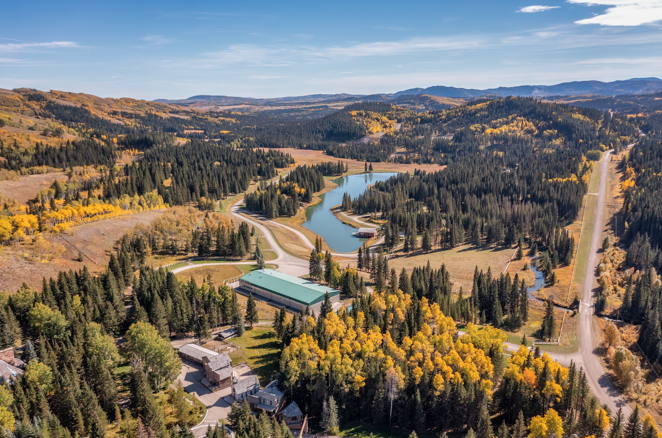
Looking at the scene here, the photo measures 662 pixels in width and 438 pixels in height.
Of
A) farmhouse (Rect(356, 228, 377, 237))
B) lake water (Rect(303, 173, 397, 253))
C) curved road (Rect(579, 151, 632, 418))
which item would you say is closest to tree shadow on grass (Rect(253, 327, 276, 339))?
curved road (Rect(579, 151, 632, 418))

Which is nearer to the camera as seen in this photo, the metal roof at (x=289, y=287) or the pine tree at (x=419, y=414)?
the pine tree at (x=419, y=414)

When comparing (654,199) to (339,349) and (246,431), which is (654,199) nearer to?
(339,349)

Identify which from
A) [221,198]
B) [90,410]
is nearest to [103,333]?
[90,410]

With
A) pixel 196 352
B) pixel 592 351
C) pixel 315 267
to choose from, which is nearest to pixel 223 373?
pixel 196 352

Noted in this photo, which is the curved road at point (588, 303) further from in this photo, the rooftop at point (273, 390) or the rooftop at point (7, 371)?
the rooftop at point (7, 371)

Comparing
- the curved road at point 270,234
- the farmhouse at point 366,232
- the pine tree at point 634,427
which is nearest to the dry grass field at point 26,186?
the curved road at point 270,234

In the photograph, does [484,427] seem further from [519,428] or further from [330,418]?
[330,418]
